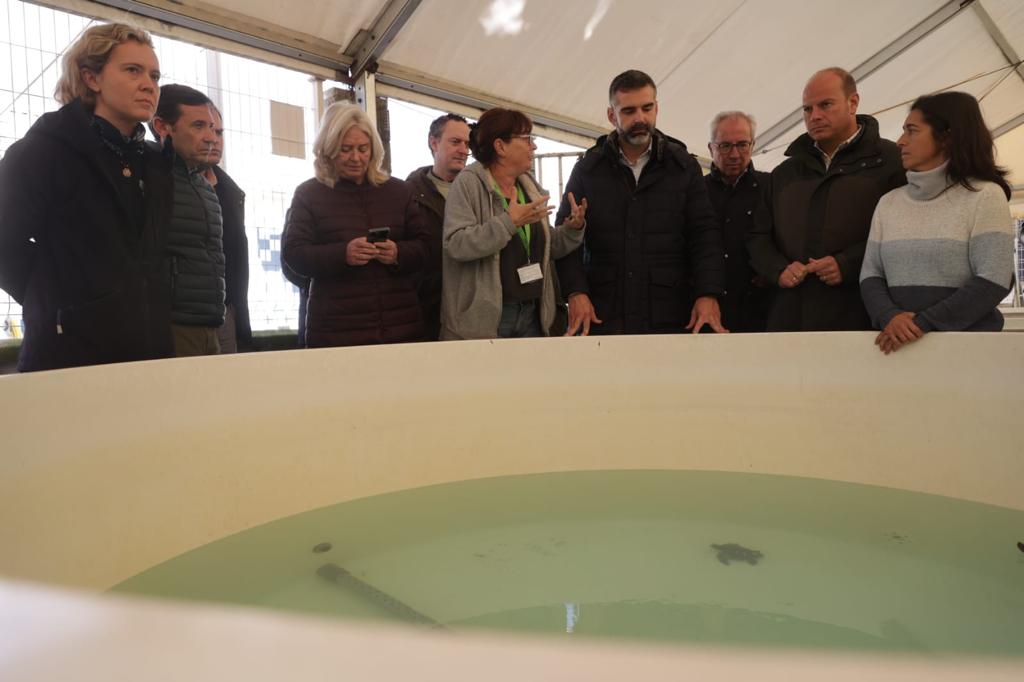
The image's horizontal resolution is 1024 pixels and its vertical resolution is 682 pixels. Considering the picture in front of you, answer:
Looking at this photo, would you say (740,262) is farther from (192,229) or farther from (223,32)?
(223,32)

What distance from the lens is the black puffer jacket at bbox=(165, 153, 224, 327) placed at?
5.24 feet

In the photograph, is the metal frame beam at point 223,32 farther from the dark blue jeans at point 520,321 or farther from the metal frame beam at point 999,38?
the metal frame beam at point 999,38

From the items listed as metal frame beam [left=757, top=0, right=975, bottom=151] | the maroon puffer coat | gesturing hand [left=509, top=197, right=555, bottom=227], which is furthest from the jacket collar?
metal frame beam [left=757, top=0, right=975, bottom=151]

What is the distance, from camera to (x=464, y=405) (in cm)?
138

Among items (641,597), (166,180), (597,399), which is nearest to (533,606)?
(641,597)

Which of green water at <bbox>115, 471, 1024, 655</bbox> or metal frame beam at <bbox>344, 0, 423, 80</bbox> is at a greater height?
metal frame beam at <bbox>344, 0, 423, 80</bbox>

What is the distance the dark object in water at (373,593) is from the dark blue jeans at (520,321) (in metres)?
0.84

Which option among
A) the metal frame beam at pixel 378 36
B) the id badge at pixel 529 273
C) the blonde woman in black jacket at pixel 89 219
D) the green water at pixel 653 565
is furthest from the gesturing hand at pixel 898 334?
the metal frame beam at pixel 378 36

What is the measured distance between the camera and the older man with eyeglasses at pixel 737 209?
201 centimetres

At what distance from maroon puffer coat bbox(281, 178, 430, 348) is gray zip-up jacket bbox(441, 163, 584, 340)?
0.08m

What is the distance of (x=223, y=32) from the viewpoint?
271 cm

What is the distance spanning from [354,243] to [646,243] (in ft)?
2.44

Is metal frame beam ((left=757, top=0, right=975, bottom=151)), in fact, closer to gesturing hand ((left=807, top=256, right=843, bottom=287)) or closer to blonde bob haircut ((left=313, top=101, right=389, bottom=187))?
gesturing hand ((left=807, top=256, right=843, bottom=287))

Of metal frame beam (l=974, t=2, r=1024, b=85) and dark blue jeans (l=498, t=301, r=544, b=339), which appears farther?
metal frame beam (l=974, t=2, r=1024, b=85)
